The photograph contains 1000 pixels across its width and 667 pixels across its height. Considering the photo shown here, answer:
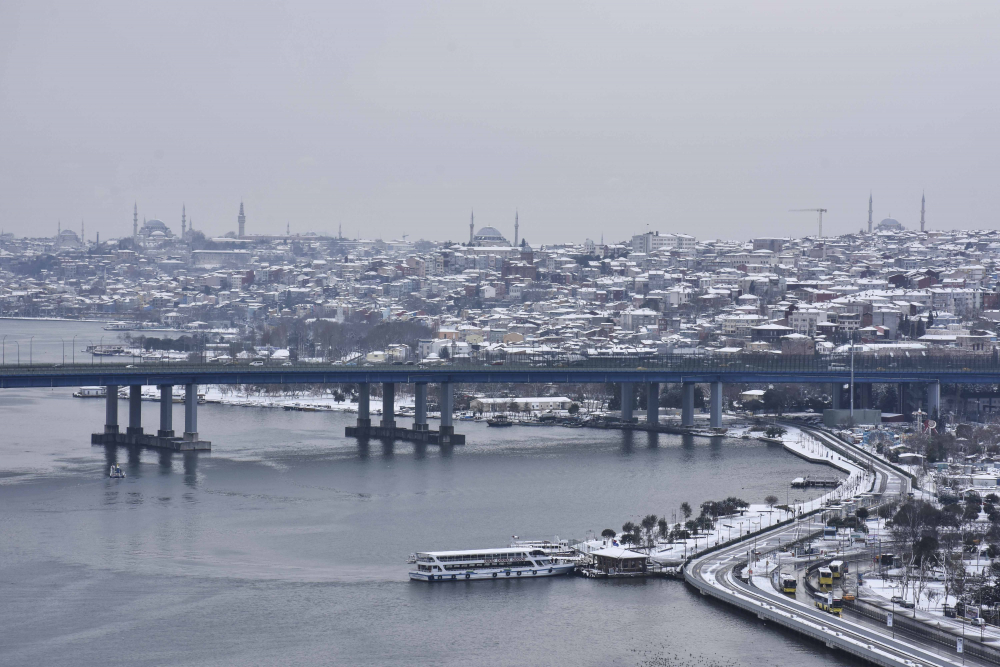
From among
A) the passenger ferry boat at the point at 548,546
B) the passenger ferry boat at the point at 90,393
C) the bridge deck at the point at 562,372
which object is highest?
the bridge deck at the point at 562,372

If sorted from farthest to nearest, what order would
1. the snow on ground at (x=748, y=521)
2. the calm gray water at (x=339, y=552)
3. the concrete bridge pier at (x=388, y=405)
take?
the concrete bridge pier at (x=388, y=405) → the snow on ground at (x=748, y=521) → the calm gray water at (x=339, y=552)

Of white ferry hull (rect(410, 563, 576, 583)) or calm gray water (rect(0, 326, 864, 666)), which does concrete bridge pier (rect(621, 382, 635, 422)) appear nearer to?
calm gray water (rect(0, 326, 864, 666))

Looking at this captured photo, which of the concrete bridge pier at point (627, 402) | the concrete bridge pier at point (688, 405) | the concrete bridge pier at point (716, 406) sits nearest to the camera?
the concrete bridge pier at point (716, 406)

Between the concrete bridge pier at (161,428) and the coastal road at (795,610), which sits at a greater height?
the concrete bridge pier at (161,428)

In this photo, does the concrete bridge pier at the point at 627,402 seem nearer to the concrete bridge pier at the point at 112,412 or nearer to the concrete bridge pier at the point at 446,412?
the concrete bridge pier at the point at 446,412

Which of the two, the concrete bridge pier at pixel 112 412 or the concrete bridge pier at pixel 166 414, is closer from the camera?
the concrete bridge pier at pixel 166 414

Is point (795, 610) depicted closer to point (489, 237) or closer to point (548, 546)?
point (548, 546)

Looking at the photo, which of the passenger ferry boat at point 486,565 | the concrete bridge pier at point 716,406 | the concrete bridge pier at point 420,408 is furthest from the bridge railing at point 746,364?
the passenger ferry boat at point 486,565

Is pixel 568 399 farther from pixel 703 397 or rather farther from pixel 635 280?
pixel 635 280
